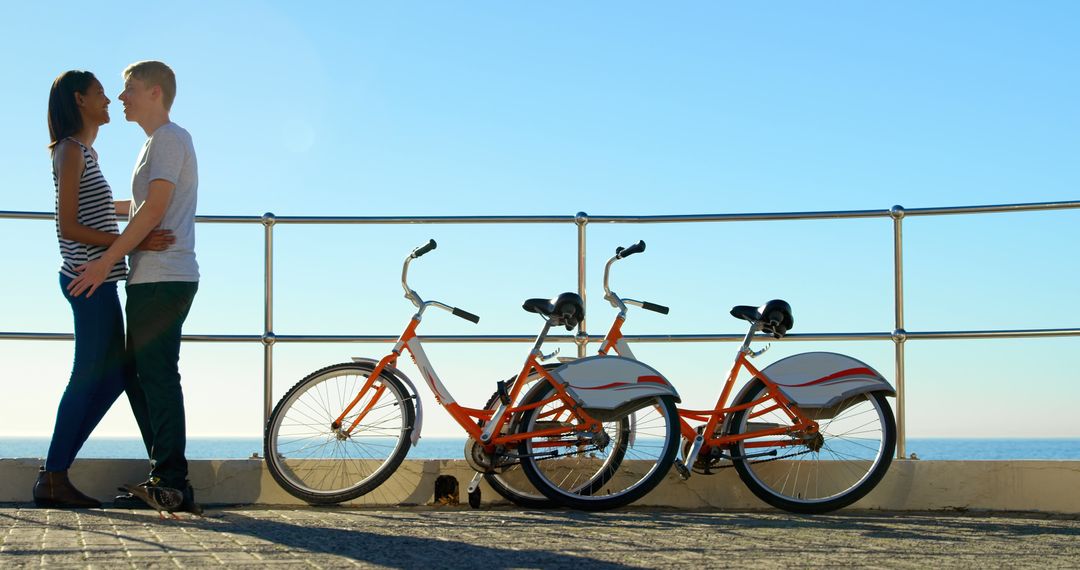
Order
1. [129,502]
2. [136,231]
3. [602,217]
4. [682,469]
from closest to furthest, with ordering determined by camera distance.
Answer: [136,231] → [129,502] → [682,469] → [602,217]

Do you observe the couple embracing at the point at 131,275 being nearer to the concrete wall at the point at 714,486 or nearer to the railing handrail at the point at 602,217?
the concrete wall at the point at 714,486

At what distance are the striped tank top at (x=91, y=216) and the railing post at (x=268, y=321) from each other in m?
0.86

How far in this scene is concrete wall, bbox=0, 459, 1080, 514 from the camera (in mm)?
5023

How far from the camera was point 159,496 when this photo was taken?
13.9 ft

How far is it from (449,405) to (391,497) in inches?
18.3

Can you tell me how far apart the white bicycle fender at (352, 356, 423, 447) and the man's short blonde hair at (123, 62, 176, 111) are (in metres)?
1.23

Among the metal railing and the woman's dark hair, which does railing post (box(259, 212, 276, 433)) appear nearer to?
the metal railing

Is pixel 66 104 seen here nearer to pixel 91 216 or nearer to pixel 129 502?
pixel 91 216

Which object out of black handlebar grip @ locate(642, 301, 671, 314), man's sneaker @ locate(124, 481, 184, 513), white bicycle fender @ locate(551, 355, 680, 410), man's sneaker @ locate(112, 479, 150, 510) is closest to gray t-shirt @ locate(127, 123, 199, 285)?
man's sneaker @ locate(124, 481, 184, 513)

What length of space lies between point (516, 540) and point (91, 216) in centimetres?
199

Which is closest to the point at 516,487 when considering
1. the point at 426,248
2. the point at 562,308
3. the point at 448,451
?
the point at 562,308

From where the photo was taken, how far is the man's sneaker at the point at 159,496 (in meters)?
4.23

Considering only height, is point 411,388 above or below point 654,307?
below

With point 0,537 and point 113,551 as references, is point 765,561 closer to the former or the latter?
point 113,551
